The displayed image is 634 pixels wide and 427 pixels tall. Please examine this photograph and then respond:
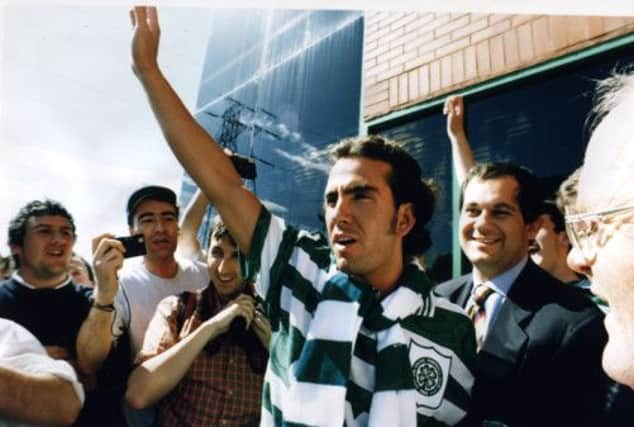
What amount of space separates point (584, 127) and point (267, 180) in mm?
1164

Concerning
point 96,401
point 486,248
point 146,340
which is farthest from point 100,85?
point 486,248

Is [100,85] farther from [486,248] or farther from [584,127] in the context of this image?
[584,127]

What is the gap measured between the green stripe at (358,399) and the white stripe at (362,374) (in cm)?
1

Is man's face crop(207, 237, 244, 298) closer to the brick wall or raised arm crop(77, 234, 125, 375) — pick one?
raised arm crop(77, 234, 125, 375)

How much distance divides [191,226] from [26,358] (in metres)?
0.81

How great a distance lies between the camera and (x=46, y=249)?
1647mm

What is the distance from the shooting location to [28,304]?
5.06 ft

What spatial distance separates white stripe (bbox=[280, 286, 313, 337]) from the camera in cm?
104

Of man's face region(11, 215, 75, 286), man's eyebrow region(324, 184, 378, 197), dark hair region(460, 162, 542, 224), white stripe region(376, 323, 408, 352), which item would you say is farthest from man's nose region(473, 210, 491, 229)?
man's face region(11, 215, 75, 286)

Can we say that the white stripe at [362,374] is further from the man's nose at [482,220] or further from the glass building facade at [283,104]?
the glass building facade at [283,104]

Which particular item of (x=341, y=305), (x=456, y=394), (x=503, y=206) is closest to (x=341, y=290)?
(x=341, y=305)

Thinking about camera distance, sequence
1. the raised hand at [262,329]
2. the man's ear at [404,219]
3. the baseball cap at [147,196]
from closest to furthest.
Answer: the man's ear at [404,219] → the raised hand at [262,329] → the baseball cap at [147,196]

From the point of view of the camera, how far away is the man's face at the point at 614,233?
652 millimetres

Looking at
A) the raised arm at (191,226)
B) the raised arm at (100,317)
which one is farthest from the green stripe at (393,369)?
the raised arm at (191,226)
